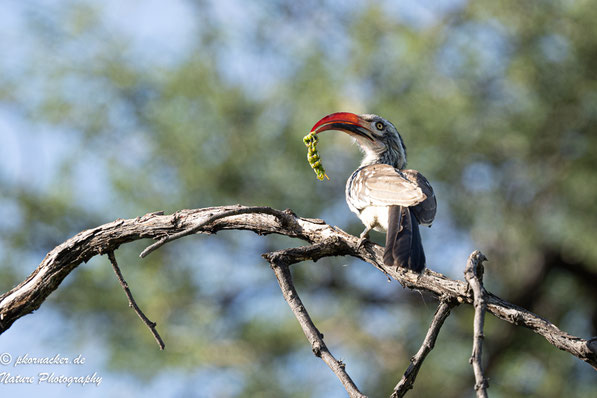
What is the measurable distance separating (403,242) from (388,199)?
0.52 meters

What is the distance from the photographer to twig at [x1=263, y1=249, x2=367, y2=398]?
74.3 inches

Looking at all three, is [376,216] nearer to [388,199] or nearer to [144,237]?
A: [388,199]

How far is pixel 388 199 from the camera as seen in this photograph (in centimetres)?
318

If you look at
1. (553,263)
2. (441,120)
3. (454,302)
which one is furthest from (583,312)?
(454,302)

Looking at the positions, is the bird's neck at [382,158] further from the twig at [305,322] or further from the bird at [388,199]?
the twig at [305,322]

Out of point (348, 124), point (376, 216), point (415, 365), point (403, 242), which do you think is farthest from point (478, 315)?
point (348, 124)

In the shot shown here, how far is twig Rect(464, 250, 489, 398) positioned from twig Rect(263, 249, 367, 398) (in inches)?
12.5

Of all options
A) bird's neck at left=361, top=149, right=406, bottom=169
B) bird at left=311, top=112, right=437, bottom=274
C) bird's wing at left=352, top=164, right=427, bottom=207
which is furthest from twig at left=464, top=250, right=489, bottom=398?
bird's neck at left=361, top=149, right=406, bottom=169

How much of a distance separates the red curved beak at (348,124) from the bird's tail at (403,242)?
40.7 inches

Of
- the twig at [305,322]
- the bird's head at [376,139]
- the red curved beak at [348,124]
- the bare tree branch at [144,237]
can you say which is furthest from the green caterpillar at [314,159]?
the bird's head at [376,139]

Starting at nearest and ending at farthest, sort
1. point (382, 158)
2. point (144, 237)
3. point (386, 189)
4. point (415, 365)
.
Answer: point (415, 365) < point (144, 237) < point (386, 189) < point (382, 158)

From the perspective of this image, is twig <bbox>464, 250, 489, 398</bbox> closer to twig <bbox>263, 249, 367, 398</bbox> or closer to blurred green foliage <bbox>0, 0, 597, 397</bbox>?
twig <bbox>263, 249, 367, 398</bbox>

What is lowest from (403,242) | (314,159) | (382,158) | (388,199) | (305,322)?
(305,322)

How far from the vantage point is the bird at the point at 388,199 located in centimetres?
264
